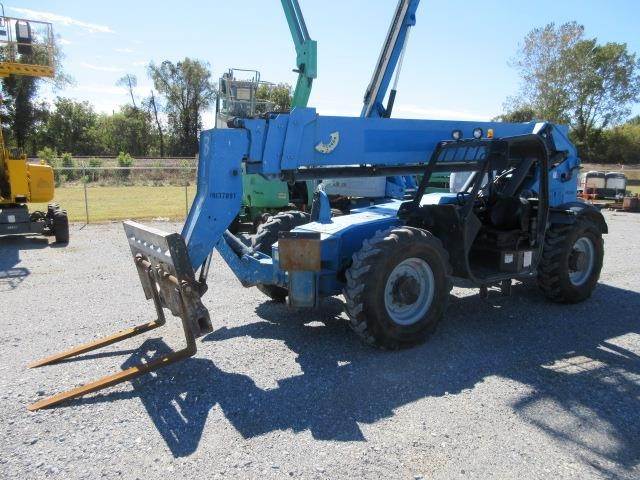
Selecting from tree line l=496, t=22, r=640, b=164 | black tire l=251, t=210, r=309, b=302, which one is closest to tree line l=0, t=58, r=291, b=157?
tree line l=496, t=22, r=640, b=164

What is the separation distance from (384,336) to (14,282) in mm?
6503

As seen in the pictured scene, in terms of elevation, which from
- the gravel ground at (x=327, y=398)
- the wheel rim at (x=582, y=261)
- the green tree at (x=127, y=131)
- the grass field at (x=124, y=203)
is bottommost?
the grass field at (x=124, y=203)

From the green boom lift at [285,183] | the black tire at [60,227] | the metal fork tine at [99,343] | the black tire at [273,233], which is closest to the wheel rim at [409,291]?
the black tire at [273,233]

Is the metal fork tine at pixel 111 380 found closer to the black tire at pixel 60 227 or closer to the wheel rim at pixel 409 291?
the wheel rim at pixel 409 291

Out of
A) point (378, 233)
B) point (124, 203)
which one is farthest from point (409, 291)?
point (124, 203)

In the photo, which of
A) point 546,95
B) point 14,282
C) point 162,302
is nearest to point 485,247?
point 162,302

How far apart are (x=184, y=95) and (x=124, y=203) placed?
54.3 meters

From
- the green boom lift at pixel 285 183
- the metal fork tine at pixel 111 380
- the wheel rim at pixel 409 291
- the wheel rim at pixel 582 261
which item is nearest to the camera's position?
the metal fork tine at pixel 111 380

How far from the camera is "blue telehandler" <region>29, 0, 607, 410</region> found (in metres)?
4.88

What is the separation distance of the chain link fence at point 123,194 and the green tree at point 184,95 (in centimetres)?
3829

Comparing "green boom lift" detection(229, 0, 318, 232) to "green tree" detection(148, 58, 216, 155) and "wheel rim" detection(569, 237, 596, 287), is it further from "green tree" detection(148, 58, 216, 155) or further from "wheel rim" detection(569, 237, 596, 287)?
"green tree" detection(148, 58, 216, 155)

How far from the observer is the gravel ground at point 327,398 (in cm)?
343

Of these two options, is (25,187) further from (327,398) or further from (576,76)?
(576,76)

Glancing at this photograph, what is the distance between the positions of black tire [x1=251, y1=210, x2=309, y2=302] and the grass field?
10140mm
